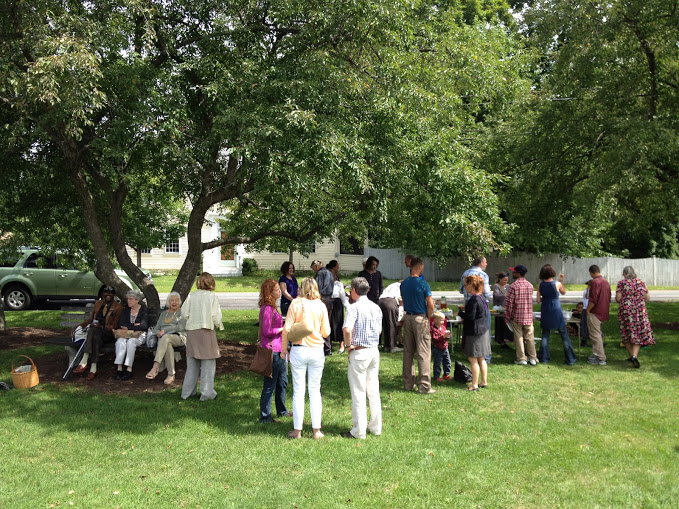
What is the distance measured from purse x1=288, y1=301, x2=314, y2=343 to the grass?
1.11m

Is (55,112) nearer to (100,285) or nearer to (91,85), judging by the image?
(91,85)

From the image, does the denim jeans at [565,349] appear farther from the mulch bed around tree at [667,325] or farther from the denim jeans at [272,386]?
the denim jeans at [272,386]

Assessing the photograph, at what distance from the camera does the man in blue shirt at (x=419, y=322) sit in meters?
8.11

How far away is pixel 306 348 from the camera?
20.4 ft

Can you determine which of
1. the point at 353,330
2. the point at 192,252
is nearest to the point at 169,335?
the point at 192,252

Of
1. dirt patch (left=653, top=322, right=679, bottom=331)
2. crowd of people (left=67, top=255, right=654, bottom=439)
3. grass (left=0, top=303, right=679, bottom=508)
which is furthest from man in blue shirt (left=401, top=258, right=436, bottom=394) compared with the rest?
dirt patch (left=653, top=322, right=679, bottom=331)

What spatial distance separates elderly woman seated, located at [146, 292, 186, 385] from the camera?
28.5 feet

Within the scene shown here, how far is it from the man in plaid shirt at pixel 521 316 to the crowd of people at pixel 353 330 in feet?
0.06

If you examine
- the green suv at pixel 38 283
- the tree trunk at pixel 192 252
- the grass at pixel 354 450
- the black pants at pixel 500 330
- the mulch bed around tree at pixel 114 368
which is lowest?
the grass at pixel 354 450

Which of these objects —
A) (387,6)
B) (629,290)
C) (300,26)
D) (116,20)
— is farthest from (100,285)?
(629,290)

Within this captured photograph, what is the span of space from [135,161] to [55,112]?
7.69ft

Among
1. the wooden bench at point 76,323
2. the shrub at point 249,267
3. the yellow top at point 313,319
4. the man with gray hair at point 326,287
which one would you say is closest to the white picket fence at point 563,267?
the shrub at point 249,267

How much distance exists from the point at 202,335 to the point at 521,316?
559cm

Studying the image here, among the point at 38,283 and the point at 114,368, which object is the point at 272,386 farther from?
the point at 38,283
